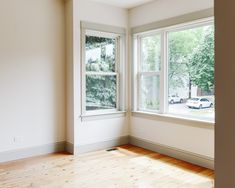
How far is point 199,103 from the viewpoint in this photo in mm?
3771

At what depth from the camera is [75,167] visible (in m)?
3.55

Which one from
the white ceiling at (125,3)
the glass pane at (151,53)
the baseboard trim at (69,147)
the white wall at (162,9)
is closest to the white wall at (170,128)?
the white wall at (162,9)

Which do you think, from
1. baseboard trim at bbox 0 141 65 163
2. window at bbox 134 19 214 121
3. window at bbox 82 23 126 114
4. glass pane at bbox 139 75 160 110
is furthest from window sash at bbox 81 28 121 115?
baseboard trim at bbox 0 141 65 163

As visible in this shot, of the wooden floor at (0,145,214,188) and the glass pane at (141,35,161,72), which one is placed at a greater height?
the glass pane at (141,35,161,72)

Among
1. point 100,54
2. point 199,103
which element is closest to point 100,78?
point 100,54

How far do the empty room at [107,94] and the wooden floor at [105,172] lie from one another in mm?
14

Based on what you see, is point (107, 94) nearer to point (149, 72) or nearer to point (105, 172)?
point (149, 72)

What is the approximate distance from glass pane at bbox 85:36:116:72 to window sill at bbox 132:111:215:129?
3.42 ft

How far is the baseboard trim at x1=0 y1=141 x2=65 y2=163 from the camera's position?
3.79 metres

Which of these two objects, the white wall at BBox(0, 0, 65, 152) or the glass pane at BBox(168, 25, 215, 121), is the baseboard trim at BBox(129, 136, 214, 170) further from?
the white wall at BBox(0, 0, 65, 152)

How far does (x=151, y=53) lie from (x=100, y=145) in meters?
1.93

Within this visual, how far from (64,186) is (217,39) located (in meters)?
2.63

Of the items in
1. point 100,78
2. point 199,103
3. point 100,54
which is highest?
point 100,54

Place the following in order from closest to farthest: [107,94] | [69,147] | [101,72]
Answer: [69,147] → [101,72] → [107,94]
